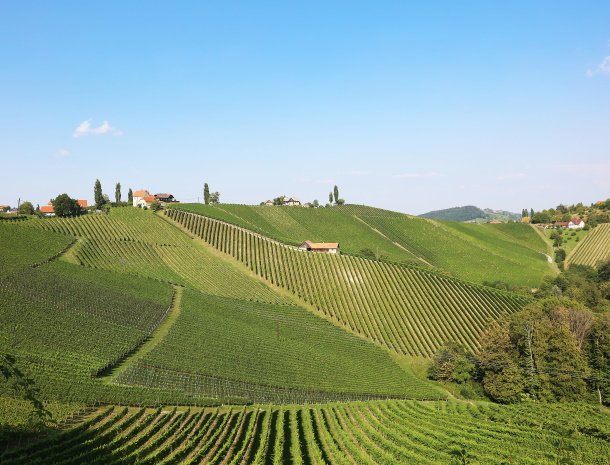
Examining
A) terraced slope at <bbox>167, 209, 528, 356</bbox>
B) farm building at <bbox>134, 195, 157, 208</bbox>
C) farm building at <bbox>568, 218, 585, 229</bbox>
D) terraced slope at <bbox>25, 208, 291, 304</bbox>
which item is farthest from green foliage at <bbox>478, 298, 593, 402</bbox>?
farm building at <bbox>568, 218, 585, 229</bbox>

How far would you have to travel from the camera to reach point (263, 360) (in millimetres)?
59531

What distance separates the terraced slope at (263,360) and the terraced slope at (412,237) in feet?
152

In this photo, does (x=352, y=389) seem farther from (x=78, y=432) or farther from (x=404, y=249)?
(x=404, y=249)

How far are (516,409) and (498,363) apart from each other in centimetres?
1404

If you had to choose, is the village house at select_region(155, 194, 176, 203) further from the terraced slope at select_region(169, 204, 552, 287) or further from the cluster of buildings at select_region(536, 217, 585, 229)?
the cluster of buildings at select_region(536, 217, 585, 229)

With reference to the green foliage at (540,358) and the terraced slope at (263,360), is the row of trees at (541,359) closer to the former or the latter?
the green foliage at (540,358)

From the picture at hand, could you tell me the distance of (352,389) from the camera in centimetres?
5822

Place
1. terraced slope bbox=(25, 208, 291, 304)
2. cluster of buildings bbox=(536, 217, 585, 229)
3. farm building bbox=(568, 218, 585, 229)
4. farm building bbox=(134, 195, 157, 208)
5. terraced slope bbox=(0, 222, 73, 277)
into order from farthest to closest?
cluster of buildings bbox=(536, 217, 585, 229) → farm building bbox=(568, 218, 585, 229) → farm building bbox=(134, 195, 157, 208) → terraced slope bbox=(25, 208, 291, 304) → terraced slope bbox=(0, 222, 73, 277)

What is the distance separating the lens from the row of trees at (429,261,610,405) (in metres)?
61.9

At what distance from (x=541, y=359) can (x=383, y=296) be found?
1349 inches

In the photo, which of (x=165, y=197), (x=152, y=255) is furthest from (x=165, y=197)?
(x=152, y=255)

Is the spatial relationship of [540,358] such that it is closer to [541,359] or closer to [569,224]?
[541,359]

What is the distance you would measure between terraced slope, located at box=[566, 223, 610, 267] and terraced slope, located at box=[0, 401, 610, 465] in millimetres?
112315

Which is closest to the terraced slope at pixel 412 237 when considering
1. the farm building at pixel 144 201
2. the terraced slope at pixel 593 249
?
the terraced slope at pixel 593 249
